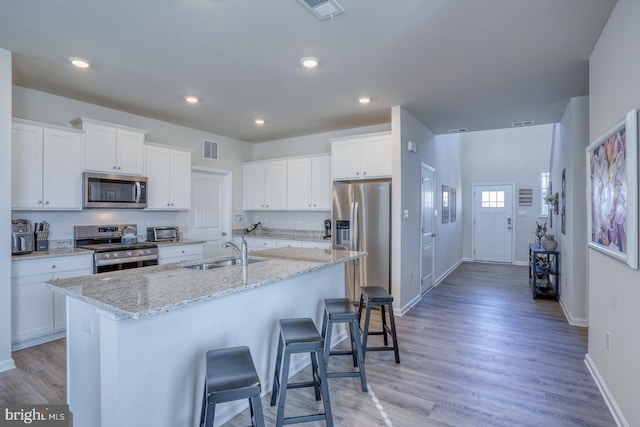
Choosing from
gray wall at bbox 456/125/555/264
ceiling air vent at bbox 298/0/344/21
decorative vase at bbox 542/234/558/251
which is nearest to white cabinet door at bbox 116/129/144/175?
ceiling air vent at bbox 298/0/344/21

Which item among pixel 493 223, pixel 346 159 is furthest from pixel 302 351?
pixel 493 223

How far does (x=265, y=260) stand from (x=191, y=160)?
3.11m

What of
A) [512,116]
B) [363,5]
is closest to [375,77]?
[363,5]

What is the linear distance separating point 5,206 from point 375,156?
3.87 m

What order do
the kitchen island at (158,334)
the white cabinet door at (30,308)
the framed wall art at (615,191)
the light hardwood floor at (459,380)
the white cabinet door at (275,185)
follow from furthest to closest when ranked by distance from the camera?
the white cabinet door at (275,185), the white cabinet door at (30,308), the light hardwood floor at (459,380), the framed wall art at (615,191), the kitchen island at (158,334)

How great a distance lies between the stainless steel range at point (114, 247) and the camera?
144 inches

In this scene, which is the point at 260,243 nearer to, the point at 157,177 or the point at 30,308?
the point at 157,177

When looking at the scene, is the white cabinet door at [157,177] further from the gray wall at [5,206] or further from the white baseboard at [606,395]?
the white baseboard at [606,395]

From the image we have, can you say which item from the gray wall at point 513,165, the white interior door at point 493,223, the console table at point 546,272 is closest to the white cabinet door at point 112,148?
the console table at point 546,272

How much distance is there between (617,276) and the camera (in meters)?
2.11

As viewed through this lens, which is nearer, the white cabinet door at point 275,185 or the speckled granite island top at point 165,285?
the speckled granite island top at point 165,285

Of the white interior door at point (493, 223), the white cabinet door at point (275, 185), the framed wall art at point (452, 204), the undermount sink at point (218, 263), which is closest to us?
the undermount sink at point (218, 263)

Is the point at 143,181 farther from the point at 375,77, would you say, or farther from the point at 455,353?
the point at 455,353

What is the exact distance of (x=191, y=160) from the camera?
5203 millimetres
